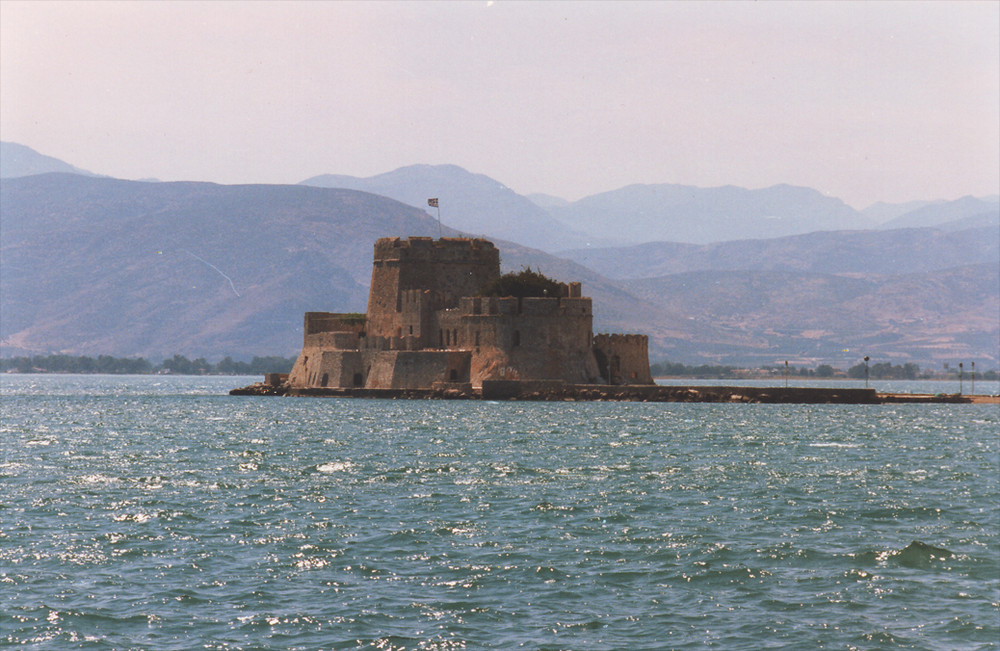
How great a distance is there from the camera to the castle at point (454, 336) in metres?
73.4

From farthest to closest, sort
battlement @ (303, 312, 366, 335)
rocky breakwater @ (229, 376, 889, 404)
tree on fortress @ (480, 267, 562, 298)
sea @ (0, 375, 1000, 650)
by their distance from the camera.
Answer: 1. battlement @ (303, 312, 366, 335)
2. tree on fortress @ (480, 267, 562, 298)
3. rocky breakwater @ (229, 376, 889, 404)
4. sea @ (0, 375, 1000, 650)

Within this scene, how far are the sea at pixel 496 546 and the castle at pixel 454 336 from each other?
2962 centimetres

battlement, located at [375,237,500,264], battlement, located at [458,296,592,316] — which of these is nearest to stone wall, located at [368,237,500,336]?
battlement, located at [375,237,500,264]

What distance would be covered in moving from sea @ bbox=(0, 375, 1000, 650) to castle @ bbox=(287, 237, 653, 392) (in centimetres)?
2962

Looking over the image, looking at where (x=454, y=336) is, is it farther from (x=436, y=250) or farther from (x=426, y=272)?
(x=436, y=250)

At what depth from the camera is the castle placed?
7344cm

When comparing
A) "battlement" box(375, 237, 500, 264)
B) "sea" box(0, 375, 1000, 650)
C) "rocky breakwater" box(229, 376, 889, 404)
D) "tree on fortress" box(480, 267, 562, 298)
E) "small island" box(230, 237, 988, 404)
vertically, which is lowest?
"sea" box(0, 375, 1000, 650)

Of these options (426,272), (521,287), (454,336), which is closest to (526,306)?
(521,287)

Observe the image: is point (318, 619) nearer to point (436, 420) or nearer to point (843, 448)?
point (843, 448)

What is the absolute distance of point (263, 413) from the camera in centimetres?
6500

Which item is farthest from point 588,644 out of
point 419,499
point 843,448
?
point 843,448

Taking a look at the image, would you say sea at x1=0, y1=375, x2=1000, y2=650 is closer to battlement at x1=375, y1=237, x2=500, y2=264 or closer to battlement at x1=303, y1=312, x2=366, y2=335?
battlement at x1=375, y1=237, x2=500, y2=264

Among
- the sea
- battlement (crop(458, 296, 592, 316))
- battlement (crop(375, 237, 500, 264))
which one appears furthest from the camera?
battlement (crop(375, 237, 500, 264))

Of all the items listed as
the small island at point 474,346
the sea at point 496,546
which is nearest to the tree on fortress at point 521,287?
the small island at point 474,346
